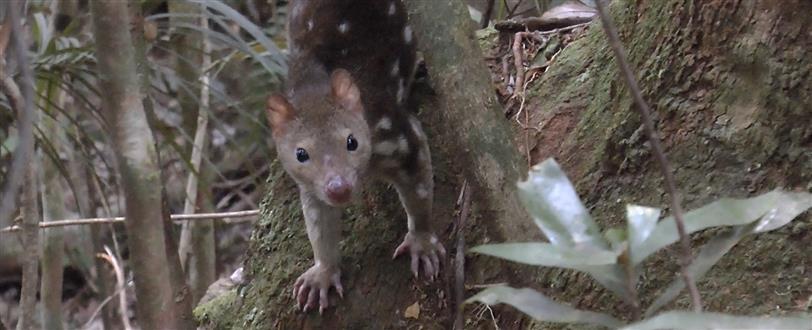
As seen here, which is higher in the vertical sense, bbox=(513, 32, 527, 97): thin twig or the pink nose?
bbox=(513, 32, 527, 97): thin twig

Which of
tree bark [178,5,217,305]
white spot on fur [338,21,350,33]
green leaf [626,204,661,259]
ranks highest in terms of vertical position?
white spot on fur [338,21,350,33]

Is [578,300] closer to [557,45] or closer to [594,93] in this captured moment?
[594,93]

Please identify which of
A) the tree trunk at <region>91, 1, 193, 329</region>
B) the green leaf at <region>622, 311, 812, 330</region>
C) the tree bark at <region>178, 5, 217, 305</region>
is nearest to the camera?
the green leaf at <region>622, 311, 812, 330</region>

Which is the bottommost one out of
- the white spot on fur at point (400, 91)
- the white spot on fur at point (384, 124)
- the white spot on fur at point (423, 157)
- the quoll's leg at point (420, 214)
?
the quoll's leg at point (420, 214)

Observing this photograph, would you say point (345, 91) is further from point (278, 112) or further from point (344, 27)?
point (344, 27)

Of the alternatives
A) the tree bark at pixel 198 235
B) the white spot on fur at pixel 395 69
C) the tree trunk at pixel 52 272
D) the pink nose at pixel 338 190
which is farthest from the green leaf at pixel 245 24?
the tree bark at pixel 198 235

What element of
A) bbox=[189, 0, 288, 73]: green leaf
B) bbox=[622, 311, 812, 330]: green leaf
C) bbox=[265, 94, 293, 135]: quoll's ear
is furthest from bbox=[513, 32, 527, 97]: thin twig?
bbox=[622, 311, 812, 330]: green leaf

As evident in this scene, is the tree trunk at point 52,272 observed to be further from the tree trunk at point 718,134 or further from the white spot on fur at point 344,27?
the tree trunk at point 718,134

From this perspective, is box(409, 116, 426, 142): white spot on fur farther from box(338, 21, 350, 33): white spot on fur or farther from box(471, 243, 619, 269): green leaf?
box(471, 243, 619, 269): green leaf
